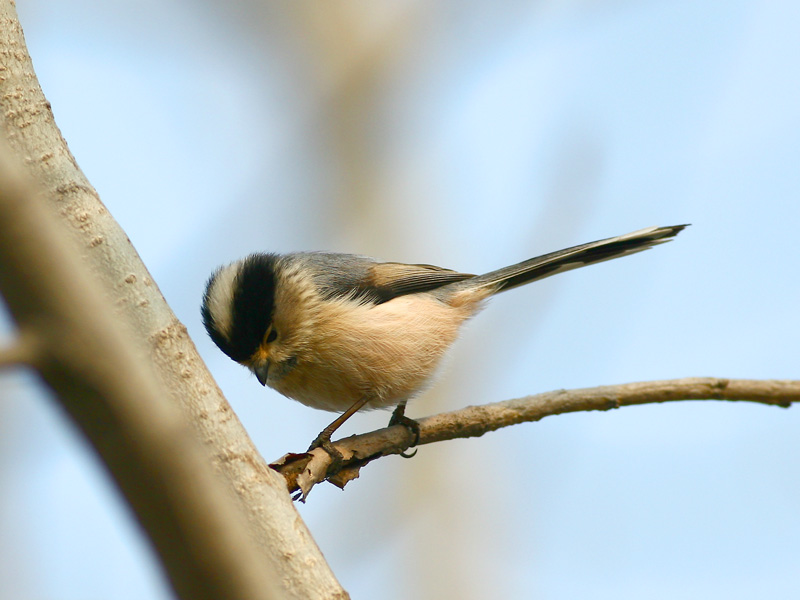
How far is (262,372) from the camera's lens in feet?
13.4

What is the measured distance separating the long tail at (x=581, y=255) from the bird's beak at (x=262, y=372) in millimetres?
1481

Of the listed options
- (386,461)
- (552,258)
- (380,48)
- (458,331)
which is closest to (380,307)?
(458,331)

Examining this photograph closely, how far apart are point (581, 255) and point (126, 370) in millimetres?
3782

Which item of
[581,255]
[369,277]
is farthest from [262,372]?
[581,255]

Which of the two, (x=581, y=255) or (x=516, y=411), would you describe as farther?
(x=581, y=255)

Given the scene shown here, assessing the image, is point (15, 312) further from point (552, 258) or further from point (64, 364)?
point (552, 258)

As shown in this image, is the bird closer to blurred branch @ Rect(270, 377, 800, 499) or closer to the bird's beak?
the bird's beak

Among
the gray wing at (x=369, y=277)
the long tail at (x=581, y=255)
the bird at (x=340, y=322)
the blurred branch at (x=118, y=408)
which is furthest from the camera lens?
the gray wing at (x=369, y=277)

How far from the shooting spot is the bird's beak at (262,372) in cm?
407

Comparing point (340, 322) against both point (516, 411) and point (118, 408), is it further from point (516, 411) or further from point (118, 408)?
point (118, 408)

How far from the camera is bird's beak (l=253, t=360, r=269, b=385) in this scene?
13.4 ft

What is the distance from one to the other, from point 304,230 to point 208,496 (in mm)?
5167

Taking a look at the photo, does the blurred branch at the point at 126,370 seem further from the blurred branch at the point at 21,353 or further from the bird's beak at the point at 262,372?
the bird's beak at the point at 262,372

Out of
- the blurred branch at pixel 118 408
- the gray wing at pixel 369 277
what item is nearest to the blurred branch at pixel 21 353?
the blurred branch at pixel 118 408
